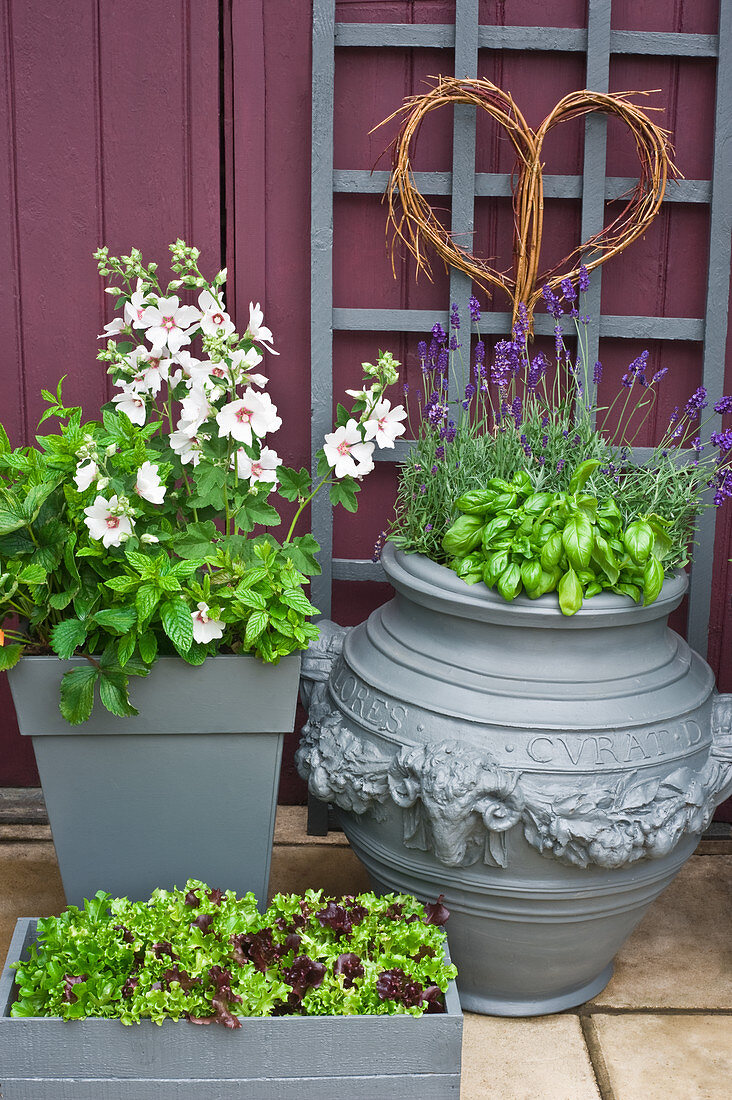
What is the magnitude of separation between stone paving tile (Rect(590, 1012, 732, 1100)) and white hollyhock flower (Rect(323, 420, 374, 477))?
116 centimetres

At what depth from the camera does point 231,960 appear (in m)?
1.66

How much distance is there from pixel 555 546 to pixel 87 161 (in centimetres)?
147

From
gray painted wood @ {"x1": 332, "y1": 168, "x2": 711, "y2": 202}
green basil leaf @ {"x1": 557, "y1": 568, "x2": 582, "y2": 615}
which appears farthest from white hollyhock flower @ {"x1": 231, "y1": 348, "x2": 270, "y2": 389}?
gray painted wood @ {"x1": 332, "y1": 168, "x2": 711, "y2": 202}

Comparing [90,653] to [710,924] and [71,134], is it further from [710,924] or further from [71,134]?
[710,924]

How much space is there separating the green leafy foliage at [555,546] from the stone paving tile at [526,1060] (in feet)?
2.73

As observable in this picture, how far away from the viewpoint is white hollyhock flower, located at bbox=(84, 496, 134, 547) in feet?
5.50

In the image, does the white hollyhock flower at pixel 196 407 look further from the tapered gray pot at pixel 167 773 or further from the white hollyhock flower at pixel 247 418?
the tapered gray pot at pixel 167 773

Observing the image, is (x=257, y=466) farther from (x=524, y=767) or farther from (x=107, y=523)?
(x=524, y=767)

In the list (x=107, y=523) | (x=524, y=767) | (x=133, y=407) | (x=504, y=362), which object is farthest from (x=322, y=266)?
(x=524, y=767)

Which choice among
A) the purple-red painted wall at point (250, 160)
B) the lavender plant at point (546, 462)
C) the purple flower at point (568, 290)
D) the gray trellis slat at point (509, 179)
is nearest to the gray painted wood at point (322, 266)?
the gray trellis slat at point (509, 179)

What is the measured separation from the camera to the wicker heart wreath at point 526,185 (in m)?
2.18

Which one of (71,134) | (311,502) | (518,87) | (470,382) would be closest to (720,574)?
(470,382)

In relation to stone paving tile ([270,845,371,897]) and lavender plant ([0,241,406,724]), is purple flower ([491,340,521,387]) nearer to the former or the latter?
lavender plant ([0,241,406,724])

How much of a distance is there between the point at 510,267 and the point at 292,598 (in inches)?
41.4
